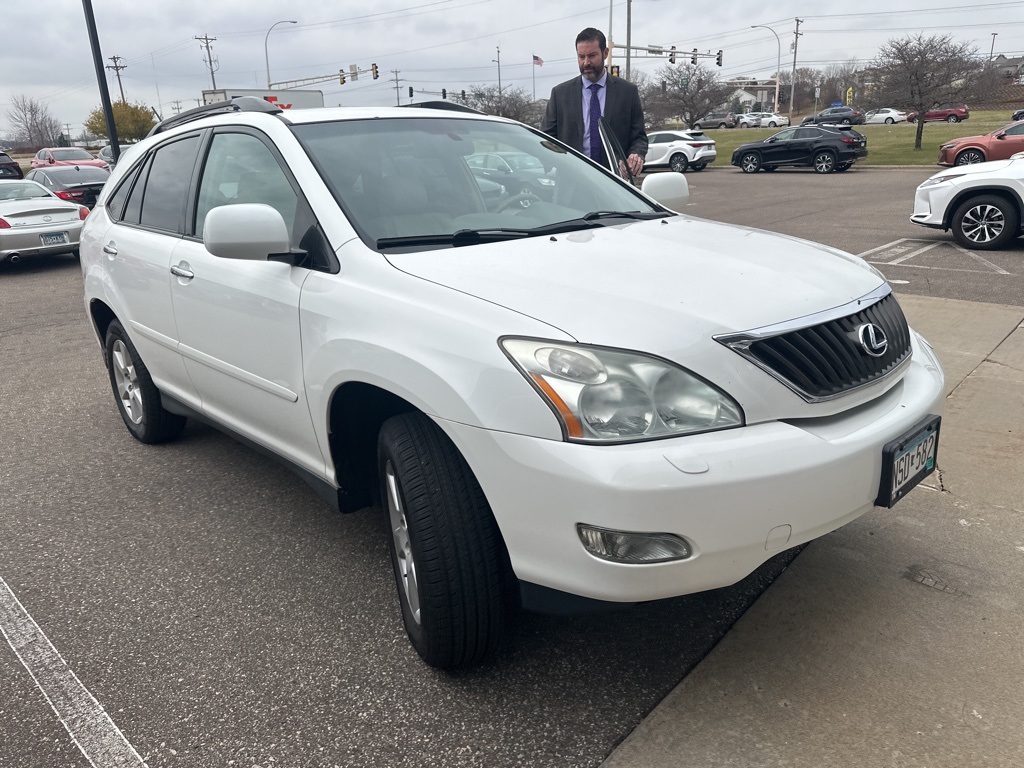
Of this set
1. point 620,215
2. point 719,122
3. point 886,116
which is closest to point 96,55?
point 620,215

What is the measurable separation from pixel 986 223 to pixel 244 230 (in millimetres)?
9533

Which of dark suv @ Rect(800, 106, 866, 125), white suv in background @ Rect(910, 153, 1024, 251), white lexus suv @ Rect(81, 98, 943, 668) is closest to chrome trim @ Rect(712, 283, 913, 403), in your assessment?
white lexus suv @ Rect(81, 98, 943, 668)

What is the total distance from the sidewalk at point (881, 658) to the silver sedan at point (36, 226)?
11.2 m

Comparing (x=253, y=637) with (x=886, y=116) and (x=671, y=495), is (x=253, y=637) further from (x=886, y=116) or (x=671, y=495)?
(x=886, y=116)

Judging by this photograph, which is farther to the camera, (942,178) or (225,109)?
(942,178)

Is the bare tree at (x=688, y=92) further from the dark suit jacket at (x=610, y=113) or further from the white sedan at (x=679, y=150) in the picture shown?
the dark suit jacket at (x=610, y=113)

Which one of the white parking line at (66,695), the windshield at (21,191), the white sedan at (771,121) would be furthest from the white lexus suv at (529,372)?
the white sedan at (771,121)

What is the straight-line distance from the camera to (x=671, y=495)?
185cm

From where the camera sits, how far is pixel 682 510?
6.10 feet

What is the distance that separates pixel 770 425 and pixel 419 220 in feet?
4.49

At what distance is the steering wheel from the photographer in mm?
2997

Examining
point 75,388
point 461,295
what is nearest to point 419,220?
point 461,295

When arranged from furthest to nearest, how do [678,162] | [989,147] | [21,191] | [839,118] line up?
1. [839,118]
2. [678,162]
3. [989,147]
4. [21,191]

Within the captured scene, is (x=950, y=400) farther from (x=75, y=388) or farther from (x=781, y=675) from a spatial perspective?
(x=75, y=388)
